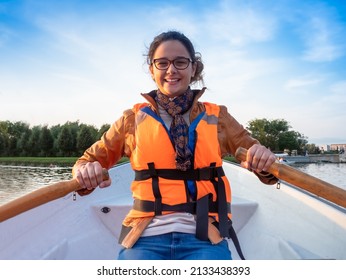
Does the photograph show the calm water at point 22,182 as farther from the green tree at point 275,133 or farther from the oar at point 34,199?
the green tree at point 275,133

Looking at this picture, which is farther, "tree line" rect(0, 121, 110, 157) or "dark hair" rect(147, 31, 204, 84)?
"tree line" rect(0, 121, 110, 157)

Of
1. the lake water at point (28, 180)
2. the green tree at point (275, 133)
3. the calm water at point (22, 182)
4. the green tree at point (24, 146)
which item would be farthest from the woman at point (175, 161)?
the green tree at point (275, 133)

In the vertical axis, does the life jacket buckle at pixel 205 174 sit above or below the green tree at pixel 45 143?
below

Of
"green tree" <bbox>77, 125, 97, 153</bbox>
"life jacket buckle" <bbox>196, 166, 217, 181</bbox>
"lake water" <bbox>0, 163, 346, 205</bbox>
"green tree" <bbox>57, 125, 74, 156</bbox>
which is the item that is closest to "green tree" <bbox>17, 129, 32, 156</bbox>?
"green tree" <bbox>57, 125, 74, 156</bbox>

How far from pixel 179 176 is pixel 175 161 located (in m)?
0.07

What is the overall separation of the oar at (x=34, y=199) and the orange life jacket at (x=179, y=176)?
1.06 feet

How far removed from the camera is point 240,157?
141 centimetres

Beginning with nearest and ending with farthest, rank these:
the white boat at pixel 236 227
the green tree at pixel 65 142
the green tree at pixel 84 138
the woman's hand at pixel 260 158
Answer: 1. the woman's hand at pixel 260 158
2. the white boat at pixel 236 227
3. the green tree at pixel 84 138
4. the green tree at pixel 65 142

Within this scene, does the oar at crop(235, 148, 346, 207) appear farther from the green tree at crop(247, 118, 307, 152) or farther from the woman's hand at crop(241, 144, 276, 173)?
the green tree at crop(247, 118, 307, 152)

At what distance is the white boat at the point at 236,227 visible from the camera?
210 centimetres

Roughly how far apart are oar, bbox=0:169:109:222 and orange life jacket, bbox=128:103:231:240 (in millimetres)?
323

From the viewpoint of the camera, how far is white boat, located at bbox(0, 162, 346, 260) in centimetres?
210

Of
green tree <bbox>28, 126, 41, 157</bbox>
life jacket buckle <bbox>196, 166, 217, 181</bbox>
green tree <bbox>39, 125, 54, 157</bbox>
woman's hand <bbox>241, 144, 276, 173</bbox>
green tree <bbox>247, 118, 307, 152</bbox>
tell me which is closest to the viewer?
woman's hand <bbox>241, 144, 276, 173</bbox>
